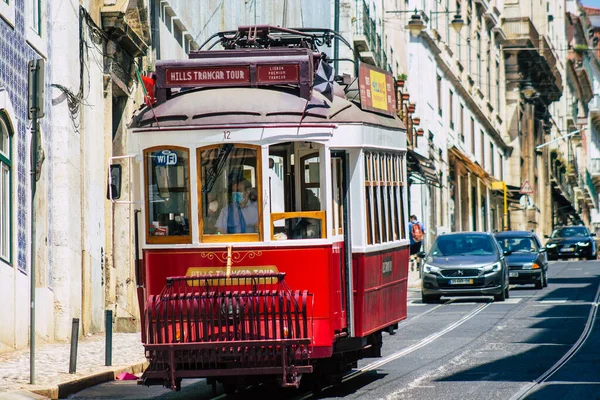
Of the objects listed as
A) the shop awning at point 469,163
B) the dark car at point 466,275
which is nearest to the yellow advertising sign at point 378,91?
the dark car at point 466,275

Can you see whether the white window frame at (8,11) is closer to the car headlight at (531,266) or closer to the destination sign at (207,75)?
the destination sign at (207,75)

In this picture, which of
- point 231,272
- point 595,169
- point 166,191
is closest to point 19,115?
point 166,191

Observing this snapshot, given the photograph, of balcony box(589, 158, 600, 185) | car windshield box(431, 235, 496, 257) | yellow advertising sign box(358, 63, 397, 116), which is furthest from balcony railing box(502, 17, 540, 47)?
yellow advertising sign box(358, 63, 397, 116)

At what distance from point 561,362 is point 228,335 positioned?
19.0ft

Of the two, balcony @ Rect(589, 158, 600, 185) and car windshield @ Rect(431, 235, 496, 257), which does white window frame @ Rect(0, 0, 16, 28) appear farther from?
balcony @ Rect(589, 158, 600, 185)

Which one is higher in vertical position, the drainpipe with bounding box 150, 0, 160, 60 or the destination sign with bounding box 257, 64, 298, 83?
the drainpipe with bounding box 150, 0, 160, 60

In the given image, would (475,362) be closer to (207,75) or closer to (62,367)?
(62,367)

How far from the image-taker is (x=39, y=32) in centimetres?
2047

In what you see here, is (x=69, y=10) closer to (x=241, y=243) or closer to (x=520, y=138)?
(x=241, y=243)

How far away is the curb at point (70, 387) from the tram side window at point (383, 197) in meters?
3.33

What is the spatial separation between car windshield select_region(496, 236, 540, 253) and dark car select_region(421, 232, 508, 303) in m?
5.63

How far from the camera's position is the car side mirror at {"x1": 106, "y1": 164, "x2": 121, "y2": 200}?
13.2 metres

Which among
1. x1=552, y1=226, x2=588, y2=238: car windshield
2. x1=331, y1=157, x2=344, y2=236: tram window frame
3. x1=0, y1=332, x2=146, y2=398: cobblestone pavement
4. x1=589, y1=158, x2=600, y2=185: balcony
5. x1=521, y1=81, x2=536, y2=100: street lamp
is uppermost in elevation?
x1=521, y1=81, x2=536, y2=100: street lamp

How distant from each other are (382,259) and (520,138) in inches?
2569
